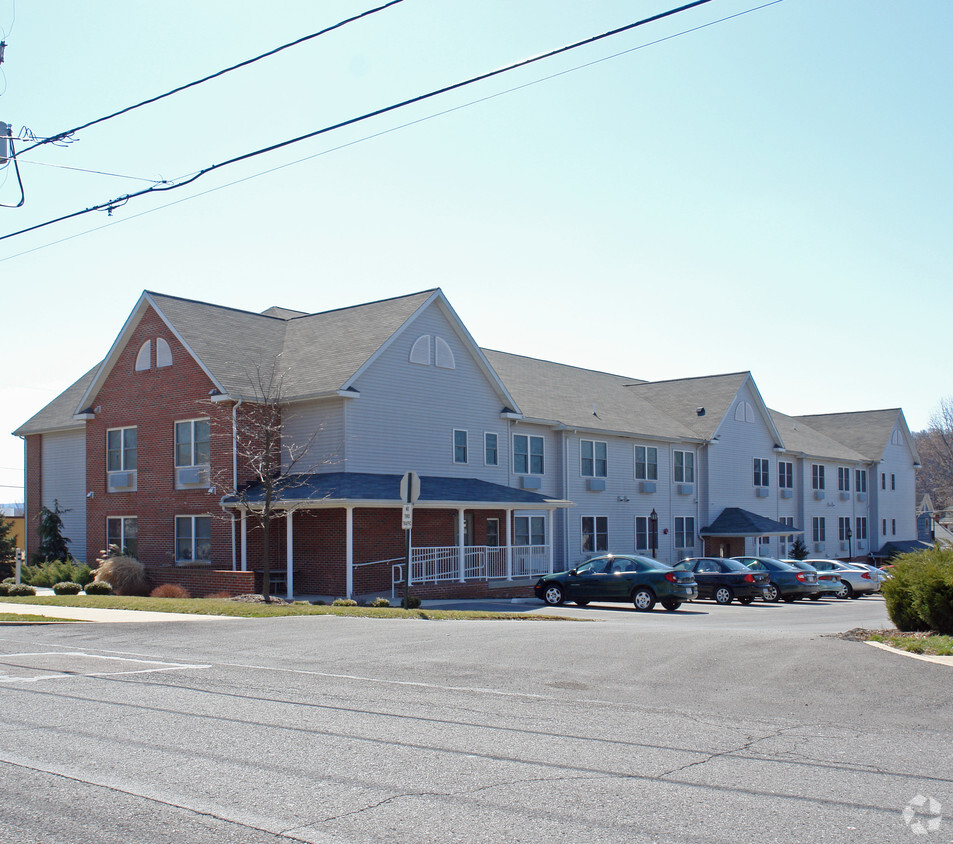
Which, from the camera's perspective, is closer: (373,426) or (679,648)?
(679,648)

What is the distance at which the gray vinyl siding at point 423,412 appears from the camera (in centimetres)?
2836

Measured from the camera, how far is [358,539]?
27094 mm

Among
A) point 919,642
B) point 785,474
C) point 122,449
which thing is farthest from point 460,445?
point 785,474

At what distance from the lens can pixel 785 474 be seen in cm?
5178

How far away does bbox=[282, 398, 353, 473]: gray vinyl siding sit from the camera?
27.8 metres

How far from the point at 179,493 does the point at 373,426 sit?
6.12 metres

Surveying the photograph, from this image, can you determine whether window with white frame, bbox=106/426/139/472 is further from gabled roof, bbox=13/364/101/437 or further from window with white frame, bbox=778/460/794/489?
window with white frame, bbox=778/460/794/489

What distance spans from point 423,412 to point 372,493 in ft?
15.9

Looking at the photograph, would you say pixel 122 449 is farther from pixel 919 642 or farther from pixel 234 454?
pixel 919 642

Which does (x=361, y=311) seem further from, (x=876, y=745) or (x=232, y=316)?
(x=876, y=745)

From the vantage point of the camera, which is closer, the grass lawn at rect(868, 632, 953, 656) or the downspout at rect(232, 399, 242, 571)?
the grass lawn at rect(868, 632, 953, 656)

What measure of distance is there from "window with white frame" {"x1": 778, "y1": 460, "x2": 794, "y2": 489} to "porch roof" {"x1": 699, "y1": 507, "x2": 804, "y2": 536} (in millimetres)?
5539

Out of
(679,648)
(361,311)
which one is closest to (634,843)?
(679,648)

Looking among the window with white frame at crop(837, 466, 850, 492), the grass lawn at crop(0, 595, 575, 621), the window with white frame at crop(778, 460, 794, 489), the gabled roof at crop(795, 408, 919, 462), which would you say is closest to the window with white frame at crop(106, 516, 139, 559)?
the grass lawn at crop(0, 595, 575, 621)
